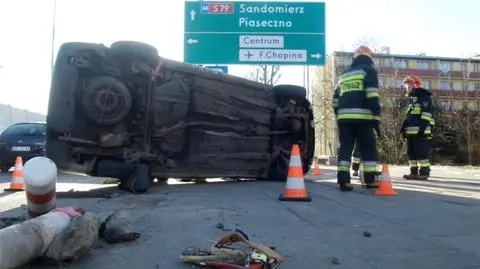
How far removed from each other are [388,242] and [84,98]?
14.2 feet

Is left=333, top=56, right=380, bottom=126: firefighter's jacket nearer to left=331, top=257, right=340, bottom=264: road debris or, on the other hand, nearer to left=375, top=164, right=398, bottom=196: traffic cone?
left=375, top=164, right=398, bottom=196: traffic cone

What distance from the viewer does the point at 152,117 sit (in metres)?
6.84

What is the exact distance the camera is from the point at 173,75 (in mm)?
7121

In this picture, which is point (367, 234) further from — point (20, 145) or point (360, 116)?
point (20, 145)

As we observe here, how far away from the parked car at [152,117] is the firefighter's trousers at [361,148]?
4.92 ft

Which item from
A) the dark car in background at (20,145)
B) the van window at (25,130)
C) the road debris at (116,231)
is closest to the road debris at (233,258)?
the road debris at (116,231)

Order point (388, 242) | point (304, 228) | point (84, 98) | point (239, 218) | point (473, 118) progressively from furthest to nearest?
point (473, 118)
point (84, 98)
point (239, 218)
point (304, 228)
point (388, 242)

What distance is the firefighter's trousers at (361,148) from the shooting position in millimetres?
7055

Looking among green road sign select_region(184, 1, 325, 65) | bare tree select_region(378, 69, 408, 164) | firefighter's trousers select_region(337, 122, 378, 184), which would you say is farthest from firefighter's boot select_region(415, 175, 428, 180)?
bare tree select_region(378, 69, 408, 164)

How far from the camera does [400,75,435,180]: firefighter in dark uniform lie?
10016 mm

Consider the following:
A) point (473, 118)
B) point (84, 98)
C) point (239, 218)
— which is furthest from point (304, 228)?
point (473, 118)

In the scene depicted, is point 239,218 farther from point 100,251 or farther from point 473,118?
A: point 473,118

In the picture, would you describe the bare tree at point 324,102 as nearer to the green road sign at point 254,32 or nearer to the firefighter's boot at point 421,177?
the green road sign at point 254,32

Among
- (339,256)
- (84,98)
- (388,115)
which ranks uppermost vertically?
(388,115)
